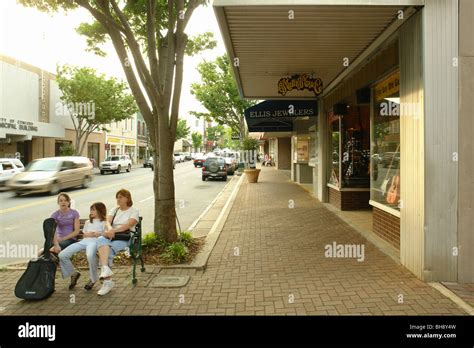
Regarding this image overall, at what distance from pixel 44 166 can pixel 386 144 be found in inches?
577

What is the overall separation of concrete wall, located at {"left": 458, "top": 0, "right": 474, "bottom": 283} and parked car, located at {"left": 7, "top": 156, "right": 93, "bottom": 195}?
15.1m

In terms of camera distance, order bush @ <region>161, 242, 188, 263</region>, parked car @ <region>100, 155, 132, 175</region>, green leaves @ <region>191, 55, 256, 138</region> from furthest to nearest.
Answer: parked car @ <region>100, 155, 132, 175</region> < green leaves @ <region>191, 55, 256, 138</region> < bush @ <region>161, 242, 188, 263</region>

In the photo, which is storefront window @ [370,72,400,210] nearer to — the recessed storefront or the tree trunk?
the recessed storefront

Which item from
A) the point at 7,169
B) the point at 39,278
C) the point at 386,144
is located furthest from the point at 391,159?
the point at 7,169

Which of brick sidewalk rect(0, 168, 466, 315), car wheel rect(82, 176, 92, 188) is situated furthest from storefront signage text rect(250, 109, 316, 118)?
car wheel rect(82, 176, 92, 188)

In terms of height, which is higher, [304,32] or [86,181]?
[304,32]

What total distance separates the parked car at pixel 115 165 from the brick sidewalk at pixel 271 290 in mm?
26385

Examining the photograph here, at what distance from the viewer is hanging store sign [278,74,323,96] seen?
9234 millimetres

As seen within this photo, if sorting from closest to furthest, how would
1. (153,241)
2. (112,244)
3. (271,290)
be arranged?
(271,290) → (112,244) → (153,241)

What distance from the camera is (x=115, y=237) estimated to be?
520 cm

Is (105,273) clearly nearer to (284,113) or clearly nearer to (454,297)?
(454,297)

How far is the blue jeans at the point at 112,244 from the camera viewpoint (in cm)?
496

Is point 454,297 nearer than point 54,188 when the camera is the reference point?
Yes
